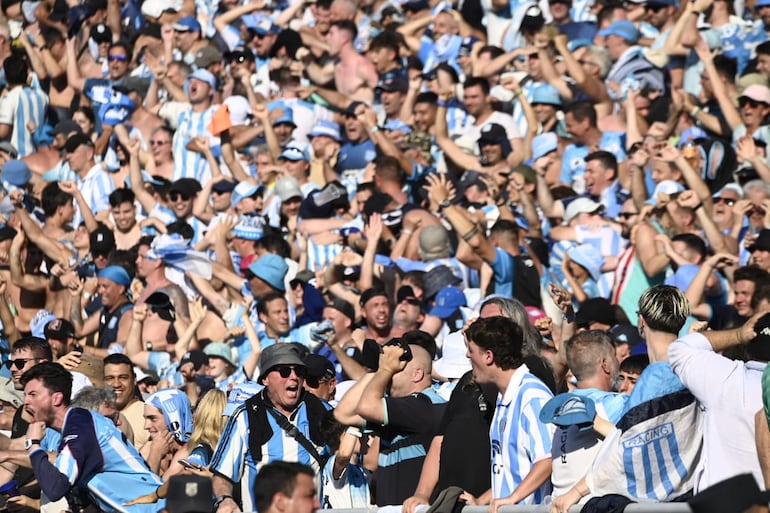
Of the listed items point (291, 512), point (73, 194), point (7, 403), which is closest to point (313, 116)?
point (73, 194)

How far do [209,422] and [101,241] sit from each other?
593 centimetres

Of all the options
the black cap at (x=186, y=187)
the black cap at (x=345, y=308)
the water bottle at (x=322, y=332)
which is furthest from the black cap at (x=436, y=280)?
the black cap at (x=186, y=187)

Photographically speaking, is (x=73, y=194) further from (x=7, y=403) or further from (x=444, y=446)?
(x=444, y=446)

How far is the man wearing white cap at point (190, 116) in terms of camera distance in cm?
1741

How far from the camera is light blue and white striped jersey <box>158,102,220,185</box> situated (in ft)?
57.0

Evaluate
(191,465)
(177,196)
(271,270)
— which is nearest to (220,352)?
(271,270)

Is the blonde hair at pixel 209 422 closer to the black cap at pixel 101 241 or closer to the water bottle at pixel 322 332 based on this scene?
the water bottle at pixel 322 332

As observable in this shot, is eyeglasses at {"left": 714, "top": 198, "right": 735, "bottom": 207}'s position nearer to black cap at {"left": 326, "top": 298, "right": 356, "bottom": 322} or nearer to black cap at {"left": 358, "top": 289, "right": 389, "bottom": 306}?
black cap at {"left": 358, "top": 289, "right": 389, "bottom": 306}

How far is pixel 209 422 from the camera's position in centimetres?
988

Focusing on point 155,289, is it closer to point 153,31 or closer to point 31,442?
point 31,442

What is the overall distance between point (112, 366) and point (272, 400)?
102 inches

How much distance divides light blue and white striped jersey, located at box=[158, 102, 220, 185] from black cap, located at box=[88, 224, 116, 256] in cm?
146

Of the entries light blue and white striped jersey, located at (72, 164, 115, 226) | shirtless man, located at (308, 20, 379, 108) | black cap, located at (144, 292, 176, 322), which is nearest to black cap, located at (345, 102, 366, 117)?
shirtless man, located at (308, 20, 379, 108)

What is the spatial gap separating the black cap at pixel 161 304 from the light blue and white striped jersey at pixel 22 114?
5.80m
